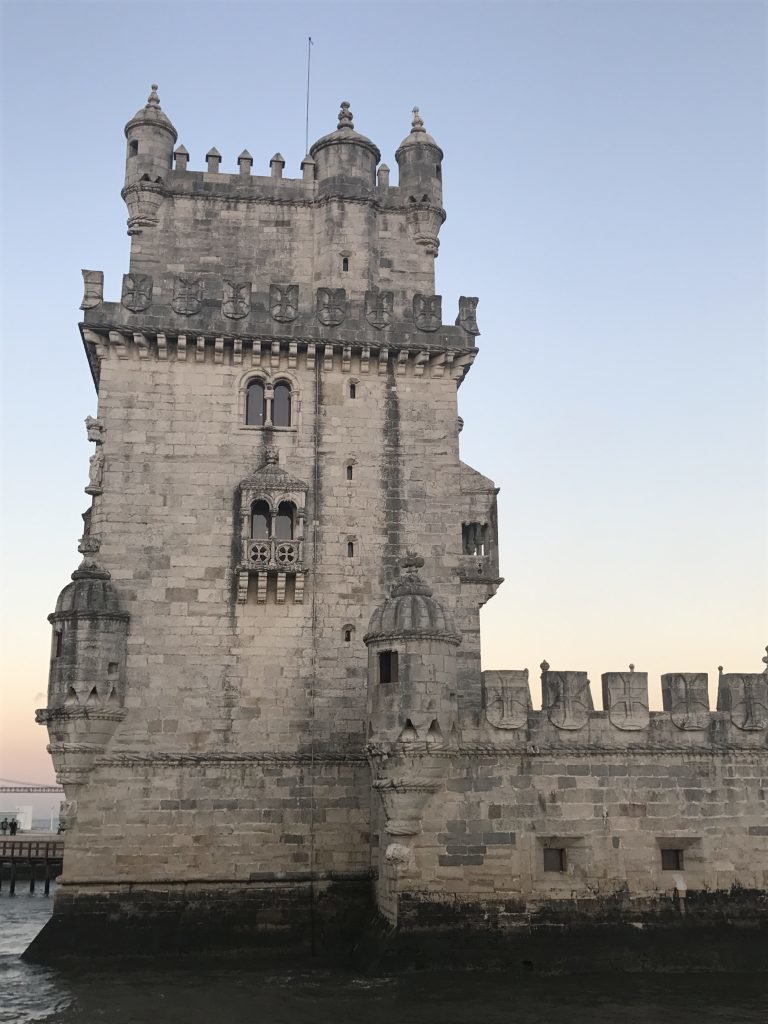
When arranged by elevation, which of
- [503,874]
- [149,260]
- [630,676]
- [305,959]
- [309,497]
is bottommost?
[305,959]

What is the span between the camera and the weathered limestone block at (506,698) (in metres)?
22.2

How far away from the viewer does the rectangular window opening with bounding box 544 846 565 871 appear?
2192 centimetres

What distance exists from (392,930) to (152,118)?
918 inches

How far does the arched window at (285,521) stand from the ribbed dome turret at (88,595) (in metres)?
4.56

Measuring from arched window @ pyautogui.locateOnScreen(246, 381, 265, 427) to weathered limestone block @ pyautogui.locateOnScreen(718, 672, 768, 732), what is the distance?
1381cm

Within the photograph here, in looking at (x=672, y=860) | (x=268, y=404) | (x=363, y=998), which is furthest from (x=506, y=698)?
(x=268, y=404)

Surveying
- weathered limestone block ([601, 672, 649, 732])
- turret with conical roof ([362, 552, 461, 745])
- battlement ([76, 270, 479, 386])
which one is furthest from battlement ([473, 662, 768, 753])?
battlement ([76, 270, 479, 386])

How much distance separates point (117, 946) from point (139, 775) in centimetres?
391

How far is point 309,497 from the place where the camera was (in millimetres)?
26734

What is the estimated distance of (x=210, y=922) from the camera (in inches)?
936

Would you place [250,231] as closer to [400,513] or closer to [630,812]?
[400,513]

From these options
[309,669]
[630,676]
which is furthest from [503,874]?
[309,669]

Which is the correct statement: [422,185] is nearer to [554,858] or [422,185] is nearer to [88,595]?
[88,595]

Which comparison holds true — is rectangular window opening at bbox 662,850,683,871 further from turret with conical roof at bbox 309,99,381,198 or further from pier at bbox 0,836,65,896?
pier at bbox 0,836,65,896
